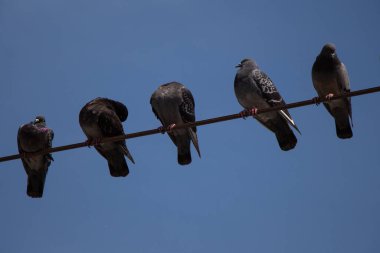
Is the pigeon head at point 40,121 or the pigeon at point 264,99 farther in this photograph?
the pigeon head at point 40,121

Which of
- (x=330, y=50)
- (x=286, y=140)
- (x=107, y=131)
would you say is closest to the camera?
(x=286, y=140)

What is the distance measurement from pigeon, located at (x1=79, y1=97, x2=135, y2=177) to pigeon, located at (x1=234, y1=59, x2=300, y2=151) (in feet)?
7.23

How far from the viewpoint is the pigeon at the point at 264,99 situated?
1037 cm

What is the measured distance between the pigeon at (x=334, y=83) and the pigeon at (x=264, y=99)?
2.42 feet

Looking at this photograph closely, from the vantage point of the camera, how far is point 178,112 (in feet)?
36.0

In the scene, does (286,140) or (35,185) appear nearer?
(286,140)

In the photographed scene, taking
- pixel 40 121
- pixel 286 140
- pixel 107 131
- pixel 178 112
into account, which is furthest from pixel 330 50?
pixel 40 121

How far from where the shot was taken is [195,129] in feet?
36.6

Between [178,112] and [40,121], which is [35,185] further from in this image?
[178,112]

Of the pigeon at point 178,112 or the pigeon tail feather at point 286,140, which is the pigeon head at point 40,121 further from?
the pigeon tail feather at point 286,140

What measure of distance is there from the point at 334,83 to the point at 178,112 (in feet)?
8.98

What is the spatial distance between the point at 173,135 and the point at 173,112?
40 centimetres

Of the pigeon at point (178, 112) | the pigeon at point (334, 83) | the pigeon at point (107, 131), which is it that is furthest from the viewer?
the pigeon at point (178, 112)

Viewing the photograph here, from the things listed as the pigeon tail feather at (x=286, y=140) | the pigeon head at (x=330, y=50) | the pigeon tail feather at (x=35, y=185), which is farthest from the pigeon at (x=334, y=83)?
the pigeon tail feather at (x=35, y=185)
